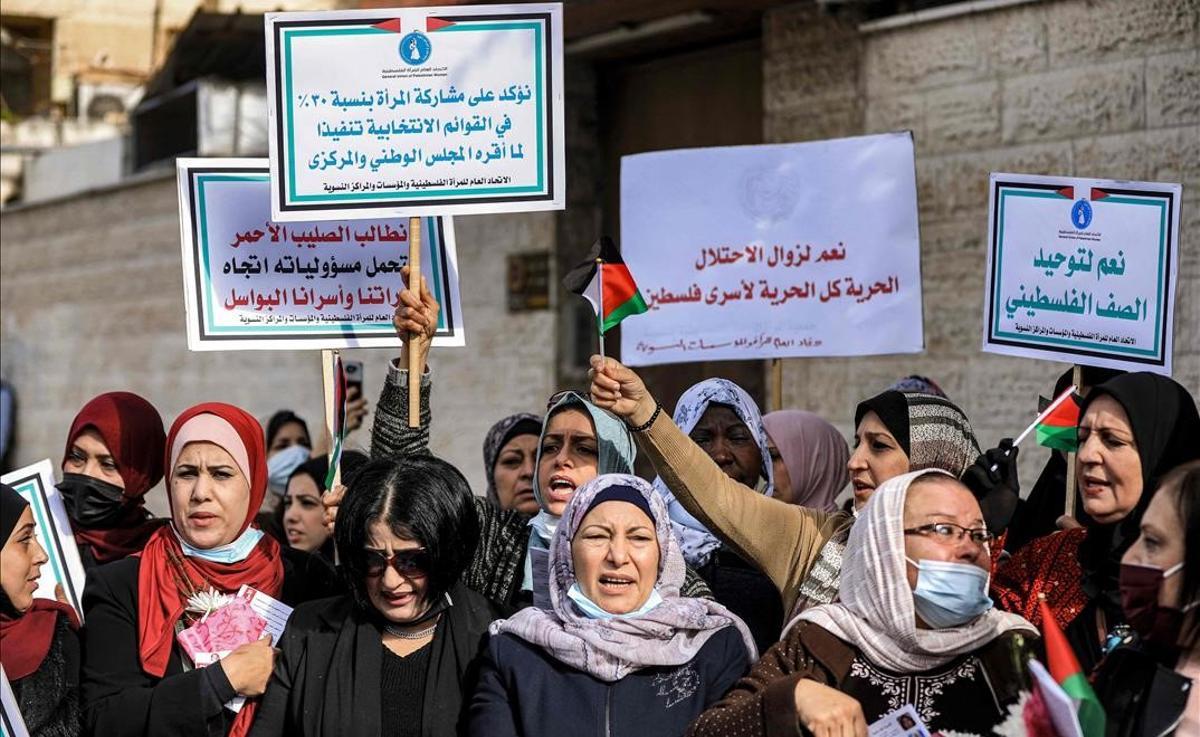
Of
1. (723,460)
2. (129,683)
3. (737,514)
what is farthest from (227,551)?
(723,460)

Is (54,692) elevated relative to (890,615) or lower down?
lower down

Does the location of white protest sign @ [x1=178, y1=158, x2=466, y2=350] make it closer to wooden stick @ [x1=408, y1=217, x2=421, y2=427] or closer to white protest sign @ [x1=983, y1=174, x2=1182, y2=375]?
wooden stick @ [x1=408, y1=217, x2=421, y2=427]

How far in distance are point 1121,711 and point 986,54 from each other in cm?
459

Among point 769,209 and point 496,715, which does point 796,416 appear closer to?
point 769,209

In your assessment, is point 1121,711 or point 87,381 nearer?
point 1121,711

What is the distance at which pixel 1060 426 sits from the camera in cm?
441

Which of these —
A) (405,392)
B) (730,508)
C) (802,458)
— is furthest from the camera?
(802,458)

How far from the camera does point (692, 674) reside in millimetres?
3732

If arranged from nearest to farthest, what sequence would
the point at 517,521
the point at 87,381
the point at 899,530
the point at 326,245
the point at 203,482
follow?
the point at 899,530 < the point at 203,482 < the point at 517,521 < the point at 326,245 < the point at 87,381

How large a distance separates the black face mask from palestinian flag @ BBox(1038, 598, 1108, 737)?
275 cm

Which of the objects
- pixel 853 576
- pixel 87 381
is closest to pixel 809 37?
pixel 853 576

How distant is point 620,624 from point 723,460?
4.31 ft

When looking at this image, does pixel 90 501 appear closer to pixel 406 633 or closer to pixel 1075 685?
pixel 406 633

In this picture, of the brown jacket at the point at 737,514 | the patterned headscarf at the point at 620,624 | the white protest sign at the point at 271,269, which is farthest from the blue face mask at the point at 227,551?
the brown jacket at the point at 737,514
